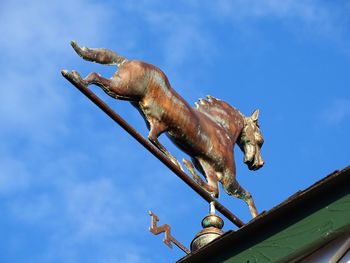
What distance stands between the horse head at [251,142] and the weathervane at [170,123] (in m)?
0.42

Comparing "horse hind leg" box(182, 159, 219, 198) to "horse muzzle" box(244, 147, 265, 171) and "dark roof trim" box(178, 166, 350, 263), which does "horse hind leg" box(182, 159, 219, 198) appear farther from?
"dark roof trim" box(178, 166, 350, 263)

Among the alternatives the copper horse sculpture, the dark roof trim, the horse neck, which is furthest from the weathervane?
the dark roof trim

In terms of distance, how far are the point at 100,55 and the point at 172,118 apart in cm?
84

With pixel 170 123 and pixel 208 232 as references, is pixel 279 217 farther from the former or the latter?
pixel 170 123

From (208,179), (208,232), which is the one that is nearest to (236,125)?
(208,179)

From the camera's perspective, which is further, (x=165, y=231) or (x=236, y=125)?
(x=236, y=125)

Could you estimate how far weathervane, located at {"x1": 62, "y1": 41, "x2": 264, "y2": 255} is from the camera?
841 cm

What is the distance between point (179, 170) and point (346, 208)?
104 inches

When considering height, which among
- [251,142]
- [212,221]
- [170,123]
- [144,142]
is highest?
[251,142]

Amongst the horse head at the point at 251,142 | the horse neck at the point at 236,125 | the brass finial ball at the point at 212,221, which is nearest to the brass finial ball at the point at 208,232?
the brass finial ball at the point at 212,221

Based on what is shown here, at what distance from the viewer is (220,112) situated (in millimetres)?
10109

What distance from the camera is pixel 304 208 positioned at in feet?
20.1

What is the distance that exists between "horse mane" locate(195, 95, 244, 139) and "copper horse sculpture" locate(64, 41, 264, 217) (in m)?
0.17

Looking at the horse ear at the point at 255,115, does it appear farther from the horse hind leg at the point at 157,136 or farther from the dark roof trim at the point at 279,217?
the dark roof trim at the point at 279,217
